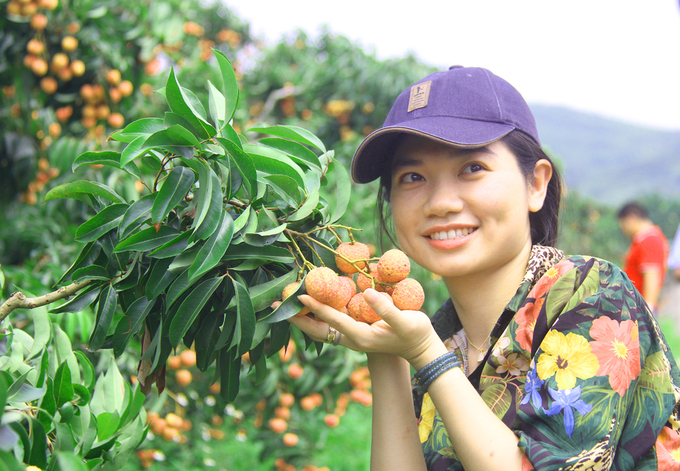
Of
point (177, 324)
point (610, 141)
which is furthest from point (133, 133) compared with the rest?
point (610, 141)

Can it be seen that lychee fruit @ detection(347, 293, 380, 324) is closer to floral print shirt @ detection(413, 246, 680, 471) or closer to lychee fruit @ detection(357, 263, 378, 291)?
lychee fruit @ detection(357, 263, 378, 291)

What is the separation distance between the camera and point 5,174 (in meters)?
2.47

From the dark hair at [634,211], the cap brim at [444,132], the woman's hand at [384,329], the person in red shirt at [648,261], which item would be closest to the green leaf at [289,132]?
the cap brim at [444,132]

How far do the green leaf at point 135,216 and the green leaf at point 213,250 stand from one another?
0.45ft

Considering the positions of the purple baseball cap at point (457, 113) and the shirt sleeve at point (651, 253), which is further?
the shirt sleeve at point (651, 253)

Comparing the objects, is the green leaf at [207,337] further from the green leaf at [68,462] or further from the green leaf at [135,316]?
the green leaf at [68,462]

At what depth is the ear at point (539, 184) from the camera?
1.19 metres

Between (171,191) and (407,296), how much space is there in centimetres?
45

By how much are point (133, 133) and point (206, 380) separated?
2.34 metres

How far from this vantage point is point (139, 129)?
2.91 feet

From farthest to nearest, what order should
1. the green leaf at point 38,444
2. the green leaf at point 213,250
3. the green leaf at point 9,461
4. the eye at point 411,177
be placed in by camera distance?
the eye at point 411,177 → the green leaf at point 213,250 → the green leaf at point 38,444 → the green leaf at point 9,461

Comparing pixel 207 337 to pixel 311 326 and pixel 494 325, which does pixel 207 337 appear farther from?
pixel 494 325

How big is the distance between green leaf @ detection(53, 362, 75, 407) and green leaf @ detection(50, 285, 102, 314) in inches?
4.8

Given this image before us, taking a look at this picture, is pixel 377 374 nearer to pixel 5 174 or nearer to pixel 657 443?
pixel 657 443
